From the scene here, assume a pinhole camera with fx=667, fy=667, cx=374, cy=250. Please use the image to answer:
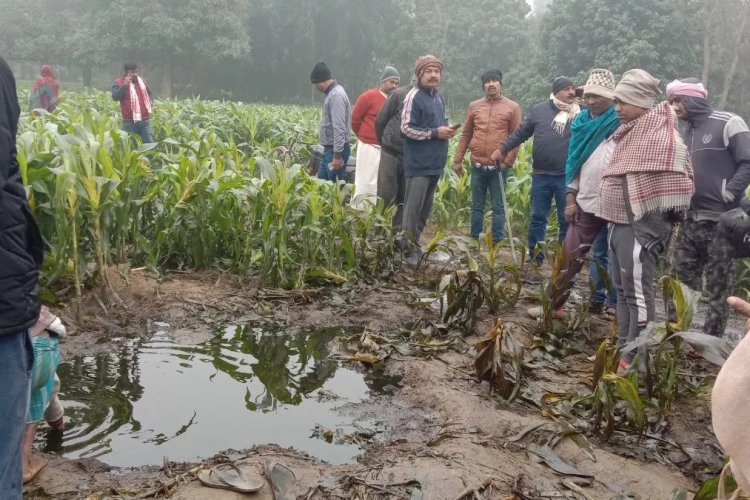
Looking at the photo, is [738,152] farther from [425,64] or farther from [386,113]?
[386,113]

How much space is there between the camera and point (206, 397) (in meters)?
3.49

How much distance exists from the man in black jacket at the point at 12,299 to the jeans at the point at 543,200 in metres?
5.01

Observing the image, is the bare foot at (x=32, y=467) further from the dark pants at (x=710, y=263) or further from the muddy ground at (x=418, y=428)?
the dark pants at (x=710, y=263)

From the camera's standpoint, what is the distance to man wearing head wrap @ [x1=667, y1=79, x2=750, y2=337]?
430cm

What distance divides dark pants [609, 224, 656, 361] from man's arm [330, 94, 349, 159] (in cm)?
401

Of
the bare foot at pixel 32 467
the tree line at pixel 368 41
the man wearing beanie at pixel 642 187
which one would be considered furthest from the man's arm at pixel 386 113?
the tree line at pixel 368 41

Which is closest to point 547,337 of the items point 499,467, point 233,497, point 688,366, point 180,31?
point 688,366

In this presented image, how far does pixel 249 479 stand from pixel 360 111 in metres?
5.10

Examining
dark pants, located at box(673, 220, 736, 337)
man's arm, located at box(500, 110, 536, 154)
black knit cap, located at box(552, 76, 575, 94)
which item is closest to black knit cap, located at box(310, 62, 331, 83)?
man's arm, located at box(500, 110, 536, 154)

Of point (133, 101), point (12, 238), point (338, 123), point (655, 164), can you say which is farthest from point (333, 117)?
point (12, 238)

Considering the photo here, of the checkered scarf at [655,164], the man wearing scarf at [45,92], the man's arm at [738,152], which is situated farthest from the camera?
the man wearing scarf at [45,92]

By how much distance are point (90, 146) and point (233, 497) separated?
102 inches

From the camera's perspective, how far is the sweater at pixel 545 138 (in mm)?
5969

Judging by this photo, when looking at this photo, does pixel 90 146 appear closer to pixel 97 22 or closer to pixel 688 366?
pixel 688 366
